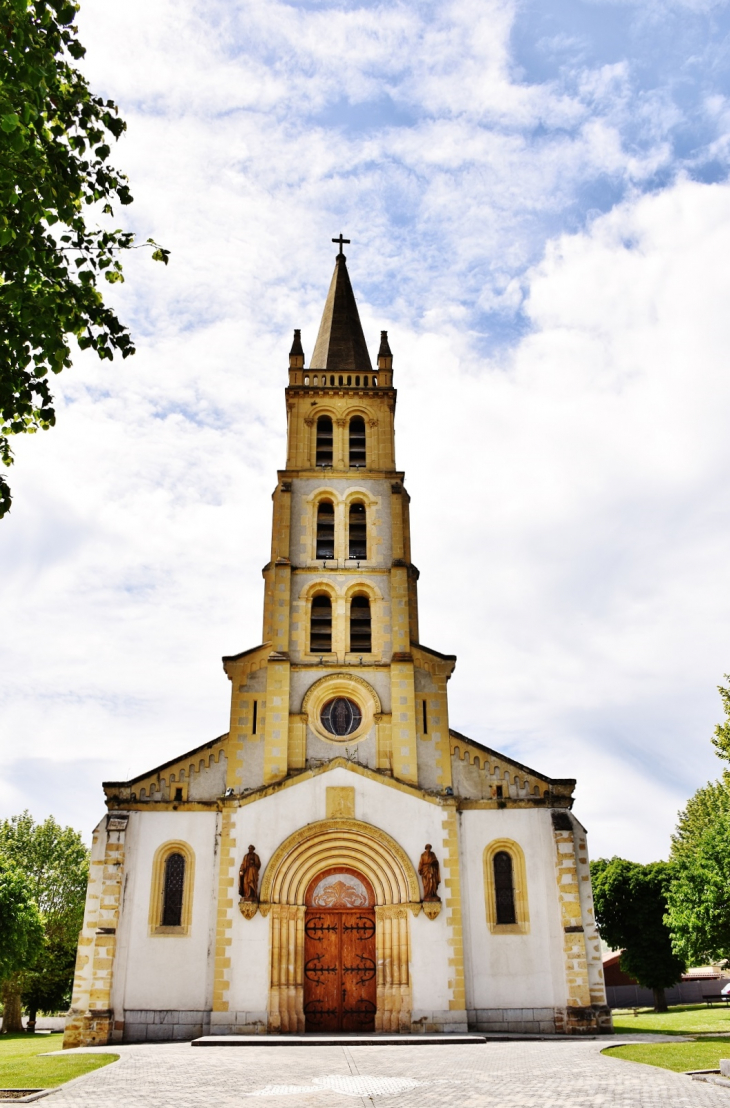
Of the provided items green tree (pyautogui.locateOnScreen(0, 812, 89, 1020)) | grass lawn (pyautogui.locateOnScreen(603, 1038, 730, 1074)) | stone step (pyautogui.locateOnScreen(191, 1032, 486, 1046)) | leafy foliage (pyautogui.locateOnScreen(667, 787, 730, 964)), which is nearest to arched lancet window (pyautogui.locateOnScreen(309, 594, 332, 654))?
stone step (pyautogui.locateOnScreen(191, 1032, 486, 1046))

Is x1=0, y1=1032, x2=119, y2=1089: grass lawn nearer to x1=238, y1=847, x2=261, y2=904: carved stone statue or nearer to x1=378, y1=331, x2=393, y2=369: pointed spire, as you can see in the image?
x1=238, y1=847, x2=261, y2=904: carved stone statue

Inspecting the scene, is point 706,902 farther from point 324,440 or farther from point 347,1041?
point 324,440

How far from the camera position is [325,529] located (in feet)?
102

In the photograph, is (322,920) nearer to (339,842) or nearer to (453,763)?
(339,842)

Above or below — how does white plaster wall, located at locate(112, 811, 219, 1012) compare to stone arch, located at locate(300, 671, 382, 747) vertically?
below

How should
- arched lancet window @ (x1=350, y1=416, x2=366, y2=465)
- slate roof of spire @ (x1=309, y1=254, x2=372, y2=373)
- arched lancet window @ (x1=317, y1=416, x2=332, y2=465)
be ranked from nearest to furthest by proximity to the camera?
arched lancet window @ (x1=317, y1=416, x2=332, y2=465) < arched lancet window @ (x1=350, y1=416, x2=366, y2=465) < slate roof of spire @ (x1=309, y1=254, x2=372, y2=373)

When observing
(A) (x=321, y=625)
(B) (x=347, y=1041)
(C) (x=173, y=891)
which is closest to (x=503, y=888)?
(B) (x=347, y=1041)

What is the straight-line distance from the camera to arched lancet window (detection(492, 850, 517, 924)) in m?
24.7

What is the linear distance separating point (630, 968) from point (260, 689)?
75.4 feet

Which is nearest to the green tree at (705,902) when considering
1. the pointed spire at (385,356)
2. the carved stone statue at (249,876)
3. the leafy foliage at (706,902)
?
the leafy foliage at (706,902)

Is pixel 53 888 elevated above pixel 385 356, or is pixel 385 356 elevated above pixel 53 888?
pixel 385 356

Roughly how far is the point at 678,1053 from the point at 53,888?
37786 millimetres

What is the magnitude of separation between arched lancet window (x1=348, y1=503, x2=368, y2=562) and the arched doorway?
10638 mm

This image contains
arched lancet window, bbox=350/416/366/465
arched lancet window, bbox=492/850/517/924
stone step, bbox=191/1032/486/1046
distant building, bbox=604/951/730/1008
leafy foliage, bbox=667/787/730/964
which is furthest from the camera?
distant building, bbox=604/951/730/1008
